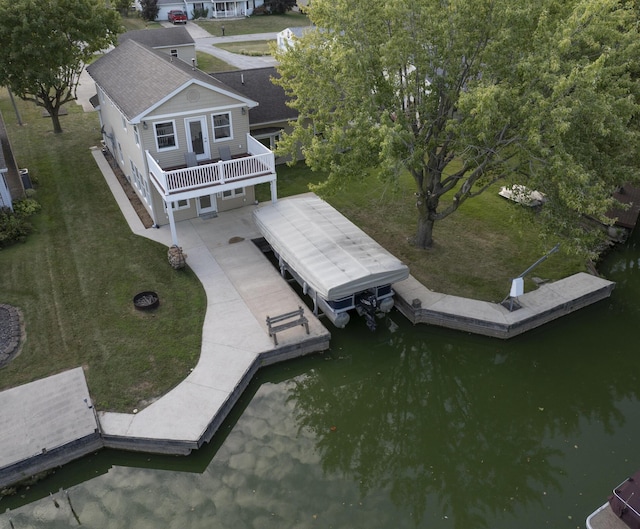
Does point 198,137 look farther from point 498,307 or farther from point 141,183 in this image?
point 498,307

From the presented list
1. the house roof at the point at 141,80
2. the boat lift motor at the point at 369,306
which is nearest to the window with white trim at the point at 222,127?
the house roof at the point at 141,80

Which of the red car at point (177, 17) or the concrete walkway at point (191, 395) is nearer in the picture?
the concrete walkway at point (191, 395)

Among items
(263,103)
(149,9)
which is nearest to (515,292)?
(263,103)

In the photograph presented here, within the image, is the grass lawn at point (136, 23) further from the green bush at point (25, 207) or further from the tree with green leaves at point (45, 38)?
the green bush at point (25, 207)

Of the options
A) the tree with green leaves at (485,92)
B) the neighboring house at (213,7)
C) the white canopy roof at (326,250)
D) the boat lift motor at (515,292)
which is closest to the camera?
the tree with green leaves at (485,92)

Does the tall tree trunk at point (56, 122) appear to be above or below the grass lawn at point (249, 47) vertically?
above

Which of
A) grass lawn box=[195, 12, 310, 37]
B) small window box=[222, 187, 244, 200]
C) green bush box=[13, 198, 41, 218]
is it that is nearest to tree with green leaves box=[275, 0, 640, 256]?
small window box=[222, 187, 244, 200]

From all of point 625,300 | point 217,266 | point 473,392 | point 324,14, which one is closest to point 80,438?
point 217,266

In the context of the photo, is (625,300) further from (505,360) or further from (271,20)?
(271,20)

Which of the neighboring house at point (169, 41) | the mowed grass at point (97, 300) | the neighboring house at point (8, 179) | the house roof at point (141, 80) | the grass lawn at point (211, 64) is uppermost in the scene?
the house roof at point (141, 80)
